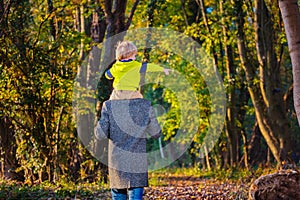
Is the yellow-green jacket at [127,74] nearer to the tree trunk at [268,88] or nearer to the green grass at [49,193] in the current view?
the green grass at [49,193]

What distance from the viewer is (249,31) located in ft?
64.5

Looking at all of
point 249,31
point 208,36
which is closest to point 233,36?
point 208,36

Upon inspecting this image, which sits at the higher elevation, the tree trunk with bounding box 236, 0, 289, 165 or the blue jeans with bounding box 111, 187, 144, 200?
the tree trunk with bounding box 236, 0, 289, 165

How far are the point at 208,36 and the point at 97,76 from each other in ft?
18.2

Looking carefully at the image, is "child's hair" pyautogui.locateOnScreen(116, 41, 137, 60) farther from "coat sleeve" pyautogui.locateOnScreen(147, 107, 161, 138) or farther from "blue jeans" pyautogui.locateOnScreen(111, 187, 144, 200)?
→ "blue jeans" pyautogui.locateOnScreen(111, 187, 144, 200)

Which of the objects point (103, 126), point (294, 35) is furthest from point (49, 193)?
point (294, 35)

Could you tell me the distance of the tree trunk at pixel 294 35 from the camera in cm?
727

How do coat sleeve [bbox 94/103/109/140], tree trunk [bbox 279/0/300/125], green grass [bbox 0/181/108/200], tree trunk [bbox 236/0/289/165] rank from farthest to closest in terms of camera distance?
tree trunk [bbox 236/0/289/165], green grass [bbox 0/181/108/200], tree trunk [bbox 279/0/300/125], coat sleeve [bbox 94/103/109/140]

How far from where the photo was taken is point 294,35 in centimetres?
743

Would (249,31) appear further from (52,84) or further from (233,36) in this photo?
(52,84)

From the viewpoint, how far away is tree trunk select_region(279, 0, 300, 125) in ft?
23.9

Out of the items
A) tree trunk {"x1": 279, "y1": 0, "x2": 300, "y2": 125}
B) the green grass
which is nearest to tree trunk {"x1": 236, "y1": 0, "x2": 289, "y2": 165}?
the green grass

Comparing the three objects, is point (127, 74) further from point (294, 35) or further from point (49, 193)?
point (49, 193)

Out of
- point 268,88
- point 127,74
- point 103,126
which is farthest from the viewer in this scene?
point 268,88
